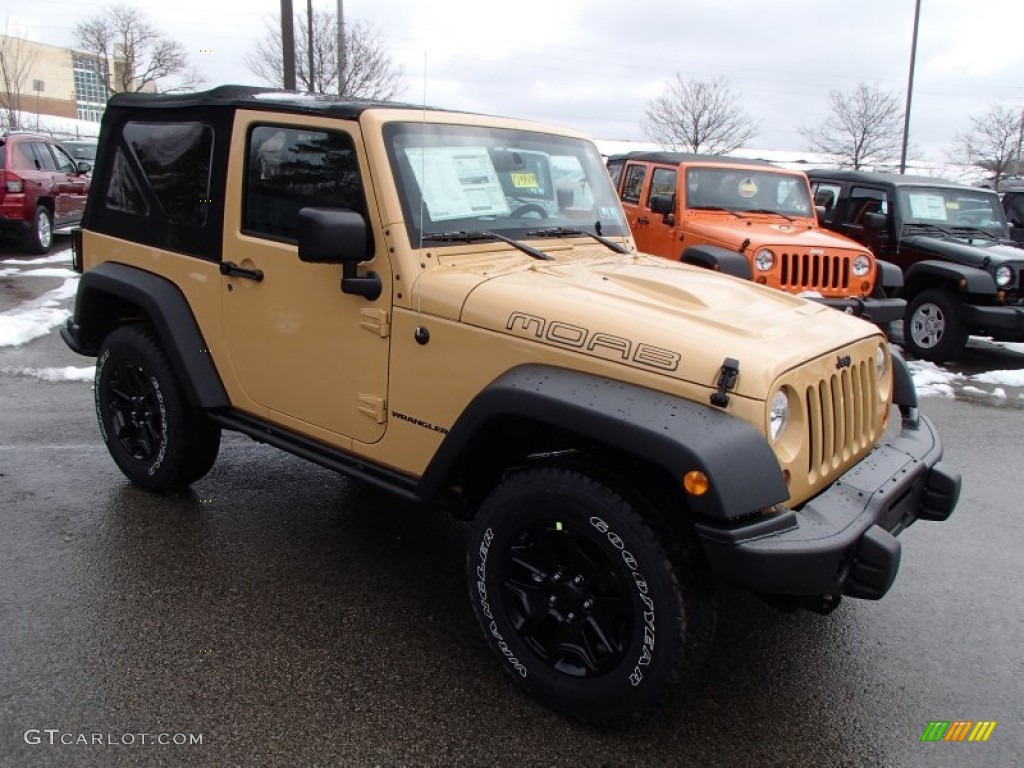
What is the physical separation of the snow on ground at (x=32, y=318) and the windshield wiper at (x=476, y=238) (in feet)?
16.8

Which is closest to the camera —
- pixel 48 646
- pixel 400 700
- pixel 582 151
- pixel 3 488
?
pixel 400 700

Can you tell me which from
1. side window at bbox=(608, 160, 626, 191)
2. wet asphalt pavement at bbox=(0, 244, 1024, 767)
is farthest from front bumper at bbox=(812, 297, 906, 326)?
wet asphalt pavement at bbox=(0, 244, 1024, 767)

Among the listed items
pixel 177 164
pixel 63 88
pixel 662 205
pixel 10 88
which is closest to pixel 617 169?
pixel 662 205

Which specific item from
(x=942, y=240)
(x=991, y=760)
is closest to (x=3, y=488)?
(x=991, y=760)

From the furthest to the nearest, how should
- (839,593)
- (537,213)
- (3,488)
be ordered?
(3,488)
(537,213)
(839,593)

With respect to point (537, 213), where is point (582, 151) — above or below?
above

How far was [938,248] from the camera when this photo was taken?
29.8 ft

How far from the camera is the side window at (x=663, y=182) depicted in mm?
8922

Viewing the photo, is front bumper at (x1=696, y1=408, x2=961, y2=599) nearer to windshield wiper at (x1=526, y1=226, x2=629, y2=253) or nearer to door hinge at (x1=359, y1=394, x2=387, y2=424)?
door hinge at (x1=359, y1=394, x2=387, y2=424)

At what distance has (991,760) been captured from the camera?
261 cm

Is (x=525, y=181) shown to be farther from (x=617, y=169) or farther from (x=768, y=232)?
(x=617, y=169)

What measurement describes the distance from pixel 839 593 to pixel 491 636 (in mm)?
1142

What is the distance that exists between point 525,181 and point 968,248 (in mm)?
7267

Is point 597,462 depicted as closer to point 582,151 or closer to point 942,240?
point 582,151
